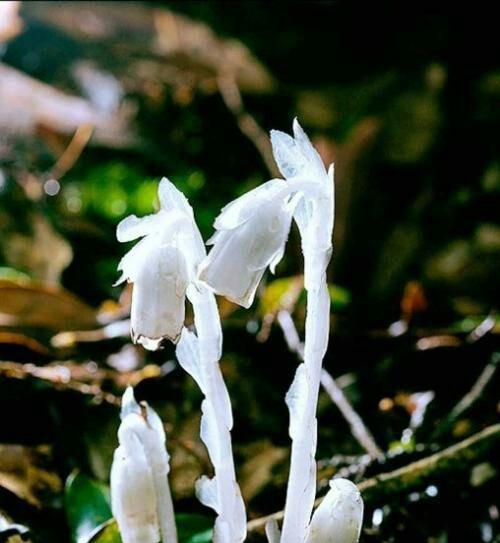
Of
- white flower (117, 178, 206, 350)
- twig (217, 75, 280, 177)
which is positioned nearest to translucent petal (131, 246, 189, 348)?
white flower (117, 178, 206, 350)

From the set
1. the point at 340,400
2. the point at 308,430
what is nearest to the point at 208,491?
the point at 308,430

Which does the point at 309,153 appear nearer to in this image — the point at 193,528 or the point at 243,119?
the point at 193,528

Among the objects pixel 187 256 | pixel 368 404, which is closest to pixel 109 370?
pixel 368 404

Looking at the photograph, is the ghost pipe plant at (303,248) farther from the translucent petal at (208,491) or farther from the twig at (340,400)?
the twig at (340,400)

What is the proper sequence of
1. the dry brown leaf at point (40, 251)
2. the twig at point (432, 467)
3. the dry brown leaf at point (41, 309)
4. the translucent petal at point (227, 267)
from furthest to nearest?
the dry brown leaf at point (40, 251), the dry brown leaf at point (41, 309), the twig at point (432, 467), the translucent petal at point (227, 267)

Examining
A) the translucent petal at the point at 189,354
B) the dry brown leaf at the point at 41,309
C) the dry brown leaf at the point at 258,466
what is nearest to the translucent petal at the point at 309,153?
the translucent petal at the point at 189,354

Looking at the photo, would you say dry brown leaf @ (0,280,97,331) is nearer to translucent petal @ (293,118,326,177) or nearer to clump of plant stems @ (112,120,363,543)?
clump of plant stems @ (112,120,363,543)
